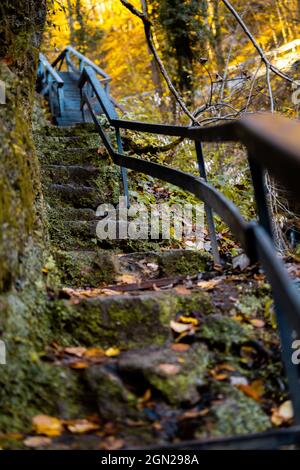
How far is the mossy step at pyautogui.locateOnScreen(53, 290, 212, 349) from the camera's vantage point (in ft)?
8.96

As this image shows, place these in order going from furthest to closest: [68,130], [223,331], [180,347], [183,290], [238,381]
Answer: [68,130]
[183,290]
[223,331]
[180,347]
[238,381]

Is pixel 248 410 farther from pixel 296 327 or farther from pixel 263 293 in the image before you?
pixel 263 293

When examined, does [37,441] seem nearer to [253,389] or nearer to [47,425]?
[47,425]

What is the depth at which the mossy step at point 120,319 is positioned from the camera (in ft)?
8.96

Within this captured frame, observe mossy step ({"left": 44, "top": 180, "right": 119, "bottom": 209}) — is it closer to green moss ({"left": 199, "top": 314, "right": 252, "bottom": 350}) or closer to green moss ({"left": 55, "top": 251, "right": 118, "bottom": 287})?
green moss ({"left": 55, "top": 251, "right": 118, "bottom": 287})

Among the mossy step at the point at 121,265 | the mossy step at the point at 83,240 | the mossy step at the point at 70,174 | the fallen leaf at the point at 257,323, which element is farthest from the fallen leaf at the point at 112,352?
the mossy step at the point at 70,174

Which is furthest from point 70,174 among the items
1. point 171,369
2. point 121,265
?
point 171,369

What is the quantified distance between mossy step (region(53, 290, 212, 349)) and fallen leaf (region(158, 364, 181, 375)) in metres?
0.26

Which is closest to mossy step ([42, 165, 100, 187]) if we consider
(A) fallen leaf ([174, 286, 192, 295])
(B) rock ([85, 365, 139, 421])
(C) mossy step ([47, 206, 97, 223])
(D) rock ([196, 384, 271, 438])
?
(C) mossy step ([47, 206, 97, 223])

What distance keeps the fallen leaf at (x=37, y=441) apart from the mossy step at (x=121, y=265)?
2.00 metres

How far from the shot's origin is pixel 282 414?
2.28 metres

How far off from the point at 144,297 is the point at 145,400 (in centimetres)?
69

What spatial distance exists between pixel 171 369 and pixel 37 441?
659 mm

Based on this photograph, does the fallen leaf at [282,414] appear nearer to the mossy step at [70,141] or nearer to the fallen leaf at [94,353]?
the fallen leaf at [94,353]
